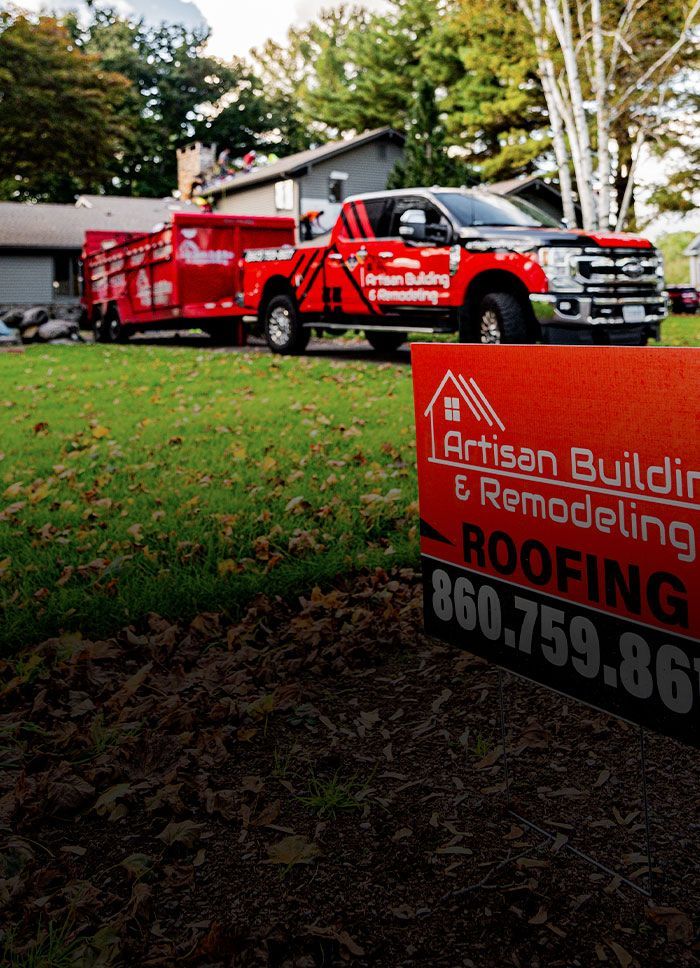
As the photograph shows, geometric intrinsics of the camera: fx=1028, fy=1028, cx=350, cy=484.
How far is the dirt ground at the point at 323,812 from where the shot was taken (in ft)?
8.07

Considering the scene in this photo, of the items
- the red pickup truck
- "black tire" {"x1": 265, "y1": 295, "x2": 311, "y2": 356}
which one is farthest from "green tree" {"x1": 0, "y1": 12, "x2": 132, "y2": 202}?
the red pickup truck

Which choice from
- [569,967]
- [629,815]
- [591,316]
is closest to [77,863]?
[569,967]

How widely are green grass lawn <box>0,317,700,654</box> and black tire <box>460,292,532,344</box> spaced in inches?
51.5

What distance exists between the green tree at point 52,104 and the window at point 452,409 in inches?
1348

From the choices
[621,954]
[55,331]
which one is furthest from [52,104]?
[621,954]

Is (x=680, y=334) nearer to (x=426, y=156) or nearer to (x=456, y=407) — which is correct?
(x=426, y=156)

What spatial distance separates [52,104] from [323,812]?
119ft

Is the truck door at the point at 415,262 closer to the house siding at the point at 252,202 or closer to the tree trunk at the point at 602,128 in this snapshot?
the tree trunk at the point at 602,128

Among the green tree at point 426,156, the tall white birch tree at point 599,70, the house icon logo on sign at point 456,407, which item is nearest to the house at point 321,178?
the green tree at point 426,156

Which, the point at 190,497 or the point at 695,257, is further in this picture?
the point at 695,257

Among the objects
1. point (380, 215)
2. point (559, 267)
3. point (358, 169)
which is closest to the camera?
point (559, 267)

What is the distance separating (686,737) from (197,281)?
18193mm

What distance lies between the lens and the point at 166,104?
217 ft

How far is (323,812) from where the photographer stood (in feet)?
10.0
